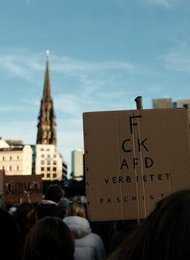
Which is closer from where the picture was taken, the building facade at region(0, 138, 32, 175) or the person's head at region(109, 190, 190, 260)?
the person's head at region(109, 190, 190, 260)

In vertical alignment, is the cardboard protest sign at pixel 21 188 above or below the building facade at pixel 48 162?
below

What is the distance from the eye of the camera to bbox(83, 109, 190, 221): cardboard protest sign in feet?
12.7

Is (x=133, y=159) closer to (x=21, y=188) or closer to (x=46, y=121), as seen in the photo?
(x=21, y=188)

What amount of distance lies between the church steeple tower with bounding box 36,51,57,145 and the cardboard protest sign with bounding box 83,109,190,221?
453 feet

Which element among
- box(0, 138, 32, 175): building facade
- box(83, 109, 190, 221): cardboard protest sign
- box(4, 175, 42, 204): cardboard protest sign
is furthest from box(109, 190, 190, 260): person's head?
box(0, 138, 32, 175): building facade

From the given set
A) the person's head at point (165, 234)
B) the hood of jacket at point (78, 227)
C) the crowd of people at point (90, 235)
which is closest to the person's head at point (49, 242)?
the crowd of people at point (90, 235)

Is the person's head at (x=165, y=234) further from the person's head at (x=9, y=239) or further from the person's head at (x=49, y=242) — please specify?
the person's head at (x=49, y=242)

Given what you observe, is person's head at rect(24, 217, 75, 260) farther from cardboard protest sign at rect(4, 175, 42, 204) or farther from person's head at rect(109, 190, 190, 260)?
cardboard protest sign at rect(4, 175, 42, 204)

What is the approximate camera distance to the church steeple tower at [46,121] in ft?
468

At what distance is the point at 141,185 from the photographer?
390 centimetres

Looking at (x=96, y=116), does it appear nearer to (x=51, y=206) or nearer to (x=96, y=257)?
(x=96, y=257)

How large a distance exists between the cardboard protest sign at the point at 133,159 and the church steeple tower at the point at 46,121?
13818cm

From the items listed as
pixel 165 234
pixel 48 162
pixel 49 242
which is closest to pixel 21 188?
pixel 49 242

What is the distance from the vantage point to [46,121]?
142 meters
